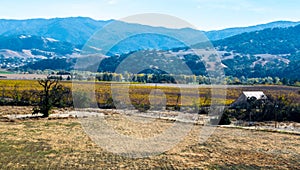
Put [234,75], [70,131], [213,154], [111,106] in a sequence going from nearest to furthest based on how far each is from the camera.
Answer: [213,154] < [70,131] < [111,106] < [234,75]

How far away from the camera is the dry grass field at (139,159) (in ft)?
72.6

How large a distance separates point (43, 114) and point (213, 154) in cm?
2616

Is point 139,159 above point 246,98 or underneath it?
underneath

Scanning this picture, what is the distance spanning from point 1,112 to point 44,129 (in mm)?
15330

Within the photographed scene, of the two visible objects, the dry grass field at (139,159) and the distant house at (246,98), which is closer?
the dry grass field at (139,159)

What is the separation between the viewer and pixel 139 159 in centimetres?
2367

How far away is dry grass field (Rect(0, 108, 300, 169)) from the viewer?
72.6ft

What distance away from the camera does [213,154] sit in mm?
25984

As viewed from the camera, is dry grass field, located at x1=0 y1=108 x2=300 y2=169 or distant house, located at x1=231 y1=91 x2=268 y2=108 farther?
distant house, located at x1=231 y1=91 x2=268 y2=108

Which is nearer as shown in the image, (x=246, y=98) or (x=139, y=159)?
(x=139, y=159)

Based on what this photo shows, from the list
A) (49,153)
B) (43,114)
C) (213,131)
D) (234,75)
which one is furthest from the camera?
(234,75)

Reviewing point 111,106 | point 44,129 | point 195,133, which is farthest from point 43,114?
point 195,133

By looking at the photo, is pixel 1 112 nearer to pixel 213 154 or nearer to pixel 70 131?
pixel 70 131

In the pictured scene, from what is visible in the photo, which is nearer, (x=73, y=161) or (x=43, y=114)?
(x=73, y=161)
